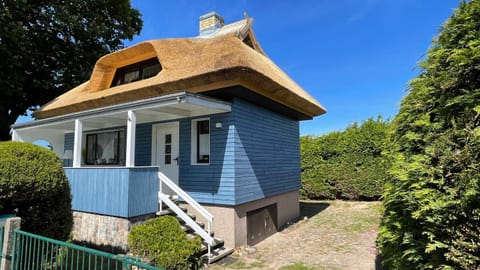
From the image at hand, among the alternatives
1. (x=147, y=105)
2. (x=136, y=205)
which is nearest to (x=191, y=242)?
(x=136, y=205)

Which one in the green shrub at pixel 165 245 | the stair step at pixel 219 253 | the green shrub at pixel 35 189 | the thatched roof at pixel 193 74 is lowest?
the stair step at pixel 219 253

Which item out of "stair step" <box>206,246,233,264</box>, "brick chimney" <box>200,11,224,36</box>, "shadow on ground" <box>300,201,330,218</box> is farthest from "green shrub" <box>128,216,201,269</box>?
"brick chimney" <box>200,11,224,36</box>

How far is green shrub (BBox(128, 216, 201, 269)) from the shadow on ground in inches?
255

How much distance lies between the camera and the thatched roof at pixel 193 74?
6.75 metres

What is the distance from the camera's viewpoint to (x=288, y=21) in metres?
13.6

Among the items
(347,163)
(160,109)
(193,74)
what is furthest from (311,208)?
(160,109)

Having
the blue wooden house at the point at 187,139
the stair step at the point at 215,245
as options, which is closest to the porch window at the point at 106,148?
the blue wooden house at the point at 187,139

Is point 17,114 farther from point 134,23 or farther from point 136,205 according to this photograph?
point 136,205

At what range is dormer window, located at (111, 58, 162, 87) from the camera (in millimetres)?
9177

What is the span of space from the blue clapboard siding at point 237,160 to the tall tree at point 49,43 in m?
10.3

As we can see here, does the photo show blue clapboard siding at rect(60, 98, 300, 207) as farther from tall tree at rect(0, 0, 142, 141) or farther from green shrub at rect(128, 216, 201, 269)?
tall tree at rect(0, 0, 142, 141)

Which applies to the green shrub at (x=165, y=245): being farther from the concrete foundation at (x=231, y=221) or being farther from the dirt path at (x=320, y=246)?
the concrete foundation at (x=231, y=221)

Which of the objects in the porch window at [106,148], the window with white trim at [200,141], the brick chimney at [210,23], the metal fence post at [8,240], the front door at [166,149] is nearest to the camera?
the metal fence post at [8,240]

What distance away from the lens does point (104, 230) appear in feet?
20.6
